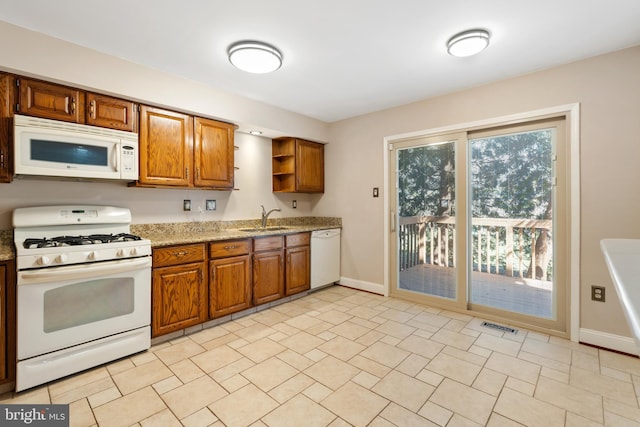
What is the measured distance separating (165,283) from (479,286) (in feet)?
10.7

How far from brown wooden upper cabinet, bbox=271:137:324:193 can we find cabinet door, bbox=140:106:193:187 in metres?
1.48

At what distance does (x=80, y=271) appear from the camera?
207 centimetres

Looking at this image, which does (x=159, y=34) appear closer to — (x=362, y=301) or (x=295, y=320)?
(x=295, y=320)

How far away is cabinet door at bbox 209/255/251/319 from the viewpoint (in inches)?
114

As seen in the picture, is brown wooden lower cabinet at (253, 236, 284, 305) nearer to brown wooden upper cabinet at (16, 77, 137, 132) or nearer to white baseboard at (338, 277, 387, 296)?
white baseboard at (338, 277, 387, 296)

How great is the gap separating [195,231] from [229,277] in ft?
2.47

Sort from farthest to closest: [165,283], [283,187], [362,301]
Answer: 1. [283,187]
2. [362,301]
3. [165,283]

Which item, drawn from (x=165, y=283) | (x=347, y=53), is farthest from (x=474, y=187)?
(x=165, y=283)

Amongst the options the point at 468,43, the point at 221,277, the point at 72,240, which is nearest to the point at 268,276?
the point at 221,277

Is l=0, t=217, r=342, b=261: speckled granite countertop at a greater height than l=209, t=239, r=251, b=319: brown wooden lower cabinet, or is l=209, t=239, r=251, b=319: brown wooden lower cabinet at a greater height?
l=0, t=217, r=342, b=261: speckled granite countertop

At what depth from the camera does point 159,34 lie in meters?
2.20

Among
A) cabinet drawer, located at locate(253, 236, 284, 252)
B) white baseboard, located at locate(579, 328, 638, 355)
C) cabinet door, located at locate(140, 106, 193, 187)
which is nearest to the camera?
white baseboard, located at locate(579, 328, 638, 355)

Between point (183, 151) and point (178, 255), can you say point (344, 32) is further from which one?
point (178, 255)

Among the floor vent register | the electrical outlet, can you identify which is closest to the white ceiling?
the electrical outlet
